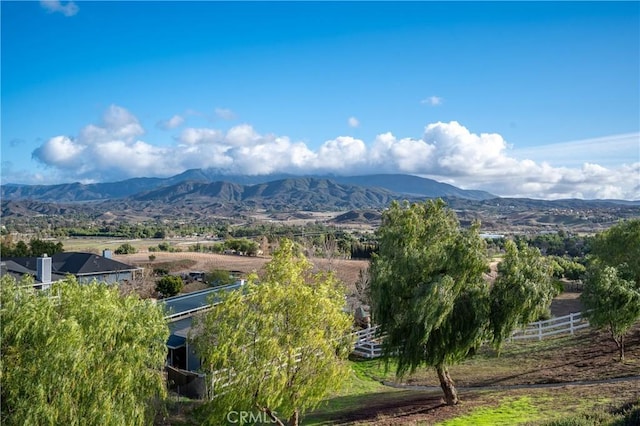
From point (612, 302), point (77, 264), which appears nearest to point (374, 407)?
point (612, 302)

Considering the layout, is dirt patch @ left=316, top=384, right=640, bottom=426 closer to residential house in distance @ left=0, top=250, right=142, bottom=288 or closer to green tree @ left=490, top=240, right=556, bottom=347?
green tree @ left=490, top=240, right=556, bottom=347

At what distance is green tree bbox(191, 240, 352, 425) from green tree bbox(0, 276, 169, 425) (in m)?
1.53

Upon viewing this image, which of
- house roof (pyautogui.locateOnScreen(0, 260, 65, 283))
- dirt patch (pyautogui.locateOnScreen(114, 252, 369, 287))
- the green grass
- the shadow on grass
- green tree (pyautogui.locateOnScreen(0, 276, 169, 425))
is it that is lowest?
dirt patch (pyautogui.locateOnScreen(114, 252, 369, 287))

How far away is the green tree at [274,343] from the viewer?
12.1 metres

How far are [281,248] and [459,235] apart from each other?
19.8 ft

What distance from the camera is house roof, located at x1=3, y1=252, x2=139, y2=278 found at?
42.2 m

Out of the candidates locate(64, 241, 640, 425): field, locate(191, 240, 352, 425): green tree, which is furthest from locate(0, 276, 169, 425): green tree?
locate(64, 241, 640, 425): field

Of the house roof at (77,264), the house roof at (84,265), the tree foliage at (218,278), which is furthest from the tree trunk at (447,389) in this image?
the house roof at (84,265)

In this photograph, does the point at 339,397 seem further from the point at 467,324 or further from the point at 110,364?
the point at 110,364

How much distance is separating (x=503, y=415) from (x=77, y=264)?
39820 millimetres

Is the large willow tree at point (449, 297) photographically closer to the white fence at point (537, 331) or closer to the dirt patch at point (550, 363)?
the dirt patch at point (550, 363)

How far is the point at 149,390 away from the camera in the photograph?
12484mm

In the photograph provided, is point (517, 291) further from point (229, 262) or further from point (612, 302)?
point (229, 262)

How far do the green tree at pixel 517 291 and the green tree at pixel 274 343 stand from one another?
5242mm
